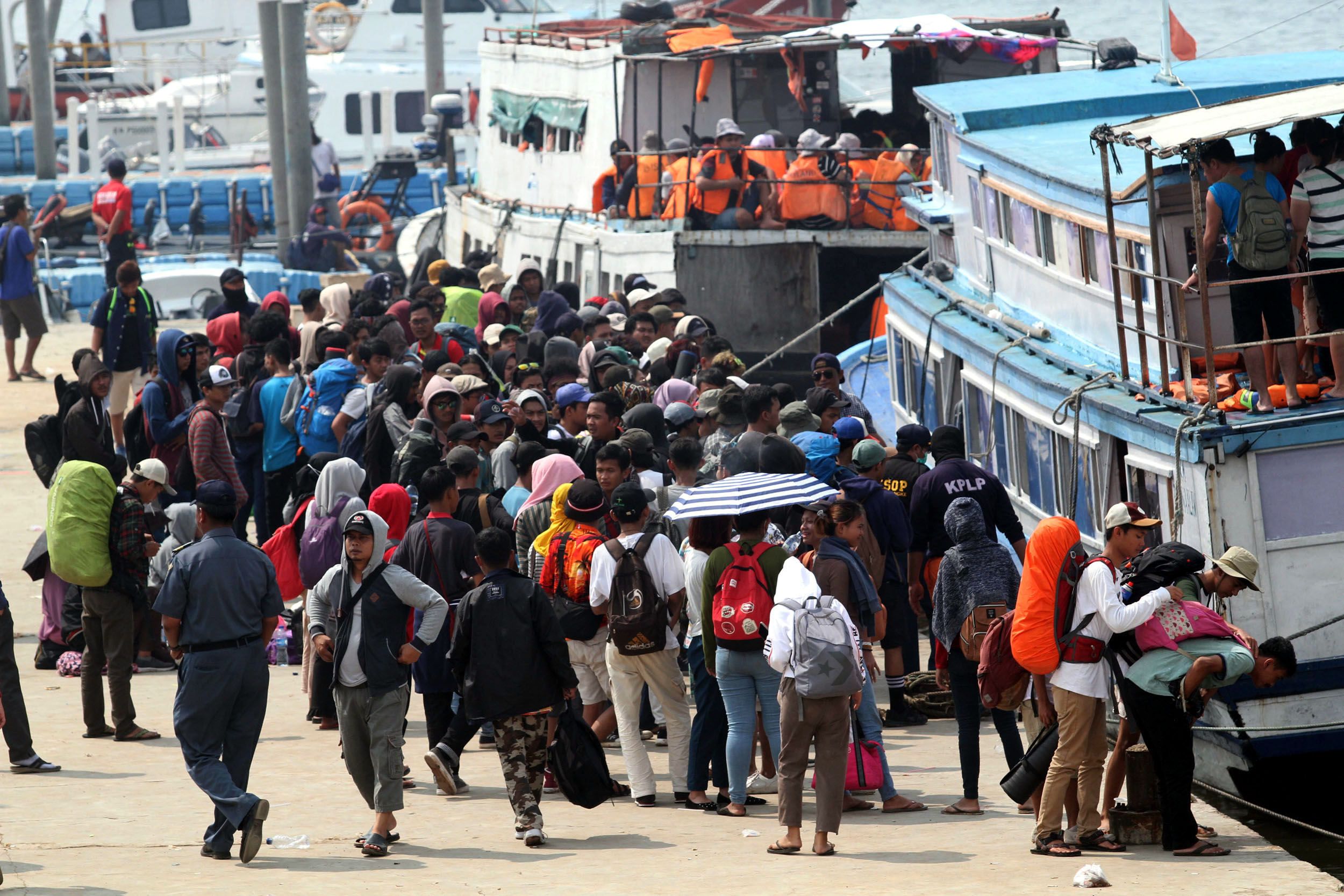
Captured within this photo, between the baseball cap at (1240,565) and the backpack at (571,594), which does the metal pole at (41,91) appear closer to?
the backpack at (571,594)

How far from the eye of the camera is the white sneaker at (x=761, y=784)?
8672 mm

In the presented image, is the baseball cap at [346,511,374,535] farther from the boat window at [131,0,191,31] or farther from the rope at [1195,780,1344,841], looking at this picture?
the boat window at [131,0,191,31]

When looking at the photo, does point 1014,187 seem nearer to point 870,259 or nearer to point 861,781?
point 861,781

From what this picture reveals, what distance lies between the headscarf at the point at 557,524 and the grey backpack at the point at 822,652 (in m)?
1.70

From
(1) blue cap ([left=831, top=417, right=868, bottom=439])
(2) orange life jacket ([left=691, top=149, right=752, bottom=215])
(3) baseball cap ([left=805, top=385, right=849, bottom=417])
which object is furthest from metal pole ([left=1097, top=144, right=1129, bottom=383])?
(2) orange life jacket ([left=691, top=149, right=752, bottom=215])

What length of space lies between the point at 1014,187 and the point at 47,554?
23.7ft

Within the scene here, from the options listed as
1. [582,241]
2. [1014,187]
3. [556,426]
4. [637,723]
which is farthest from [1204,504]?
[582,241]

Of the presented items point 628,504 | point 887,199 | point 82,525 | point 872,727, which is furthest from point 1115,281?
point 887,199

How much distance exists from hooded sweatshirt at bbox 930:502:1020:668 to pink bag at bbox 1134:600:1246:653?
779mm

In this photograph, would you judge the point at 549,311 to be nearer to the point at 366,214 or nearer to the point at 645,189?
the point at 645,189

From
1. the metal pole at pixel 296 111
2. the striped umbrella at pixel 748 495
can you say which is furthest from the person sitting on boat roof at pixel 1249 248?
the metal pole at pixel 296 111

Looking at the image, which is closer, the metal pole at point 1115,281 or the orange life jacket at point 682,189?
the metal pole at point 1115,281

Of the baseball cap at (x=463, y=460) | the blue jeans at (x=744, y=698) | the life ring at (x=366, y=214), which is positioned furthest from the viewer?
the life ring at (x=366, y=214)

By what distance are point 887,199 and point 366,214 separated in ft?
73.2
